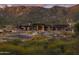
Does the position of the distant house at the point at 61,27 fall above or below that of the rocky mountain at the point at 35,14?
below

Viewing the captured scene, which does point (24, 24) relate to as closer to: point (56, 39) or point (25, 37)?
point (25, 37)

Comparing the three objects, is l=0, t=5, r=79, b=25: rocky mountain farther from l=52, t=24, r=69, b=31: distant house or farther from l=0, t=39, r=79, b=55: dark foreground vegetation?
l=0, t=39, r=79, b=55: dark foreground vegetation

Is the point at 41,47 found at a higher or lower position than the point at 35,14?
lower

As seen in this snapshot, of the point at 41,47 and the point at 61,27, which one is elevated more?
the point at 61,27

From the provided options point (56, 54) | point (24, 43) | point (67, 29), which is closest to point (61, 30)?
point (67, 29)

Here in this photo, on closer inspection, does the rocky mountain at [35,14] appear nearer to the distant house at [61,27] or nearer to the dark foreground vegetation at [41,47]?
the distant house at [61,27]

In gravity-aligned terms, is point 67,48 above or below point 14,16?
below

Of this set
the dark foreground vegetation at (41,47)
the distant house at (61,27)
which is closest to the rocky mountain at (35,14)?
the distant house at (61,27)

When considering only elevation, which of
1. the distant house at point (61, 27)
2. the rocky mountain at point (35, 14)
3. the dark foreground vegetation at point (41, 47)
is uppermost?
the rocky mountain at point (35, 14)
